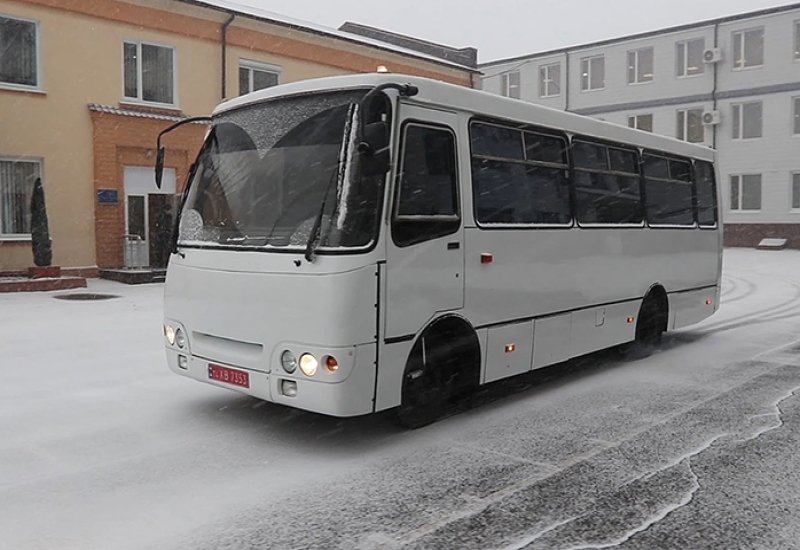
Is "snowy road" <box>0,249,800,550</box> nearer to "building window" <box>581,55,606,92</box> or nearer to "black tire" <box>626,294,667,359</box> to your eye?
"black tire" <box>626,294,667,359</box>

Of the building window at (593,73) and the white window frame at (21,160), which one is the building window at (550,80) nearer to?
the building window at (593,73)

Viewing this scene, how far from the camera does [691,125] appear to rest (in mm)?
38375

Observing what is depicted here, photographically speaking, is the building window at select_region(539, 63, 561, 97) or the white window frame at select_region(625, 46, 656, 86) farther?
the building window at select_region(539, 63, 561, 97)

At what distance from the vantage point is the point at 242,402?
738 centimetres

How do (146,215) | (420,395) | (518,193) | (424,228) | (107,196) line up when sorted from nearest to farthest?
(424,228) → (420,395) → (518,193) → (107,196) → (146,215)

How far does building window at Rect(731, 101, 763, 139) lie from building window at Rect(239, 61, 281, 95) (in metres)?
23.5

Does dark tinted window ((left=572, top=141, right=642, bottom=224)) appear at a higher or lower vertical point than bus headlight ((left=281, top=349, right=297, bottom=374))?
higher

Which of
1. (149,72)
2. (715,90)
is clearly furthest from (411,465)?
(715,90)

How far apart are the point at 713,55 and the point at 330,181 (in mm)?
35708

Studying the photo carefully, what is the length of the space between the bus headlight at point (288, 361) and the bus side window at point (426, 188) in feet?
3.83

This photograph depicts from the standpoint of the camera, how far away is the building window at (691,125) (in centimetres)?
3797

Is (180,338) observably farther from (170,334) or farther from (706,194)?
(706,194)

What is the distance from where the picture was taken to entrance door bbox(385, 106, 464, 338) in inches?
233

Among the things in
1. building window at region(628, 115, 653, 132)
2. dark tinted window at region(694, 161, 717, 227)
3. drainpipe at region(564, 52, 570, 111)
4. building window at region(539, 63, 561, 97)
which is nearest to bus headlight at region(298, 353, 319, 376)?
dark tinted window at region(694, 161, 717, 227)
